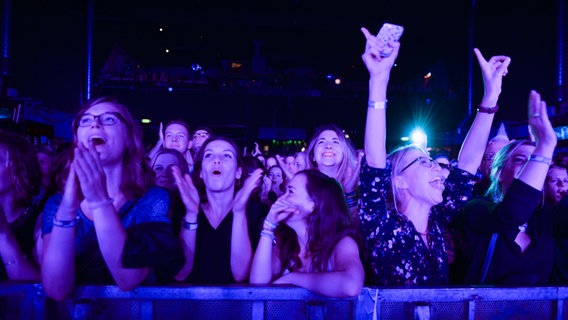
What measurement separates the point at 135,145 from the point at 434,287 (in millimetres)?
1314

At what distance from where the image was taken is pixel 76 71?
13.4 metres

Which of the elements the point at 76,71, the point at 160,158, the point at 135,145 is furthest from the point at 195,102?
the point at 135,145

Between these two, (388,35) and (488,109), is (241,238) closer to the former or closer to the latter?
(388,35)

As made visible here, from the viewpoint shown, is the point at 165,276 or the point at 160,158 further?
the point at 160,158

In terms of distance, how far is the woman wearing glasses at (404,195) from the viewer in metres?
1.89

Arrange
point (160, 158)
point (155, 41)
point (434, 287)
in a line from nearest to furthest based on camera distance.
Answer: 1. point (434, 287)
2. point (160, 158)
3. point (155, 41)

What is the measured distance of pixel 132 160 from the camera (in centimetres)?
183

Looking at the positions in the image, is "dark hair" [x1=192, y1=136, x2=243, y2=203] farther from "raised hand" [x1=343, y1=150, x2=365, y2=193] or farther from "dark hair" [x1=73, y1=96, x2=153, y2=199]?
"raised hand" [x1=343, y1=150, x2=365, y2=193]

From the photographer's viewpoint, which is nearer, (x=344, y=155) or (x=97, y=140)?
(x=97, y=140)

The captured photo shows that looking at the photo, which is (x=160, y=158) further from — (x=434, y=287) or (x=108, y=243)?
(x=434, y=287)

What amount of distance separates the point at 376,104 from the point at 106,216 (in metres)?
1.25

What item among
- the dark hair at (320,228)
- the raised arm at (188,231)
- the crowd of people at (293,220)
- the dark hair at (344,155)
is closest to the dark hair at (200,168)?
the crowd of people at (293,220)

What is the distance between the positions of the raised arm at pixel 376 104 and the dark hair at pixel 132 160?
100cm

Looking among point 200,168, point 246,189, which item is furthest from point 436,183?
point 200,168
